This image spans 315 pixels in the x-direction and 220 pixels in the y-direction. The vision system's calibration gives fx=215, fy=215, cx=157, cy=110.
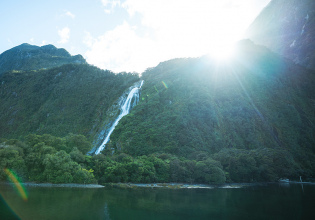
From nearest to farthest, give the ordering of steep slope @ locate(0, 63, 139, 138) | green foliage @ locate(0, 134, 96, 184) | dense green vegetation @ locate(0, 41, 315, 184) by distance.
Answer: green foliage @ locate(0, 134, 96, 184), dense green vegetation @ locate(0, 41, 315, 184), steep slope @ locate(0, 63, 139, 138)

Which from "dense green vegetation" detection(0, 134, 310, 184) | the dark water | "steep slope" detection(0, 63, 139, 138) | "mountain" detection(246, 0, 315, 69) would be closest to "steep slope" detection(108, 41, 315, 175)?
"dense green vegetation" detection(0, 134, 310, 184)

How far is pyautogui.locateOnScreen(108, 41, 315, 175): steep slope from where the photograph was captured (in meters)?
57.2

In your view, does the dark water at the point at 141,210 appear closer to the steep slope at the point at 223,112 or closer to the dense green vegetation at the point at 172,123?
the dense green vegetation at the point at 172,123

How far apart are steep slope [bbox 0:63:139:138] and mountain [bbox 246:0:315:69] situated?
4301 inches

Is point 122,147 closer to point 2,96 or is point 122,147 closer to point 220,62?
point 220,62

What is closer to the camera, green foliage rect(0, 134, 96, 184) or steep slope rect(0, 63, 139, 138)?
green foliage rect(0, 134, 96, 184)

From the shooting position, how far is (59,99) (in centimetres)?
11244

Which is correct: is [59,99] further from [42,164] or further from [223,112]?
[42,164]

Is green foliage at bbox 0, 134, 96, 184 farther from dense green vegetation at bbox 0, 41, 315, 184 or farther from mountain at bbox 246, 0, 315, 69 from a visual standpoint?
mountain at bbox 246, 0, 315, 69

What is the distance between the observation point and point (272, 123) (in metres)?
81.8

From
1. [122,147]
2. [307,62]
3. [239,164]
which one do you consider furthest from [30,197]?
[307,62]

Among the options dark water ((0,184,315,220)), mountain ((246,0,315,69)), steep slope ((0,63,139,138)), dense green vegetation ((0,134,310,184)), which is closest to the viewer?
dark water ((0,184,315,220))

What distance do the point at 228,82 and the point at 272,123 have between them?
81.8 ft

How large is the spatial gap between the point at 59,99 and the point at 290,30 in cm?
15892
